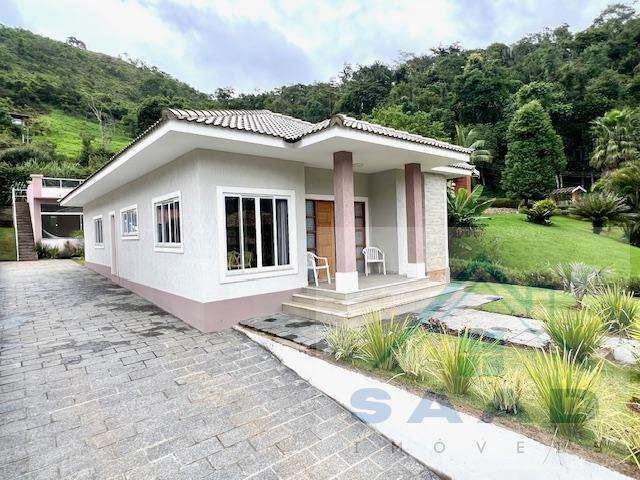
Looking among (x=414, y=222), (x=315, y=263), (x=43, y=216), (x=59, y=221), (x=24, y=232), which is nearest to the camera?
(x=315, y=263)

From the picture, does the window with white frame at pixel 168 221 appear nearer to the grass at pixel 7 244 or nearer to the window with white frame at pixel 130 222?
the window with white frame at pixel 130 222

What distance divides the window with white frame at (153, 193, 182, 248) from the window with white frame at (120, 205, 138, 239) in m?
2.14

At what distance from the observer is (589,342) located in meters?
4.96

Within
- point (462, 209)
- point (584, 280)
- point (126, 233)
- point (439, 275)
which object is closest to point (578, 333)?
point (584, 280)

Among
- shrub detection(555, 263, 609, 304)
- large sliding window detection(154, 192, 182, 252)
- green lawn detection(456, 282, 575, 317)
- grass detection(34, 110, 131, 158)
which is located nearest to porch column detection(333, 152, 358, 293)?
green lawn detection(456, 282, 575, 317)

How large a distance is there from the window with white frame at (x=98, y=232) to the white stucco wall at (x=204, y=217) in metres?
7.89

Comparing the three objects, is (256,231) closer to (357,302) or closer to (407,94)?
(357,302)

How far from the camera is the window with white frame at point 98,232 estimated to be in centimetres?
1694

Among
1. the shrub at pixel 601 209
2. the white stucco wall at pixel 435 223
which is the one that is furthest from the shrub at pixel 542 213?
the white stucco wall at pixel 435 223

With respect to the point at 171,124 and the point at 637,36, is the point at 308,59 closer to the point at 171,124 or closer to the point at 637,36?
the point at 637,36

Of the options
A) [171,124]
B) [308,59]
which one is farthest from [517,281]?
[308,59]

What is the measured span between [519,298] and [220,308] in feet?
25.9

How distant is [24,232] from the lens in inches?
1009

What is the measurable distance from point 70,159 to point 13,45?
37886 mm
